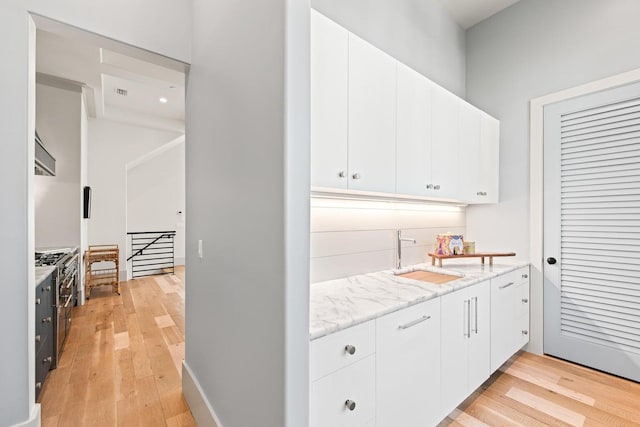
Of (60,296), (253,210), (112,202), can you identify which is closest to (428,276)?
(253,210)

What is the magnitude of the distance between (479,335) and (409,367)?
844mm

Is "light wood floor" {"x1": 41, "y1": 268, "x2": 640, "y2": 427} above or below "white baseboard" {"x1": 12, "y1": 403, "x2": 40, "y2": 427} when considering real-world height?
below

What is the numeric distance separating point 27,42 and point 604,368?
14.1 ft

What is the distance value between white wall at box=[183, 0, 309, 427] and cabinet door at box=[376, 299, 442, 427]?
479 millimetres

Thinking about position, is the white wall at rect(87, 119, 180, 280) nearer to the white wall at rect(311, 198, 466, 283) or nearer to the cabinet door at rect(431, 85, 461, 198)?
the white wall at rect(311, 198, 466, 283)

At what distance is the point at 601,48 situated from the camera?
245 centimetres

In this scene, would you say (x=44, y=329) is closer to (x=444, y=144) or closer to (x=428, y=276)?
(x=428, y=276)

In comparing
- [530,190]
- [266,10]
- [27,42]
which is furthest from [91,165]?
[530,190]

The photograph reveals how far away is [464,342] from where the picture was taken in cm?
189

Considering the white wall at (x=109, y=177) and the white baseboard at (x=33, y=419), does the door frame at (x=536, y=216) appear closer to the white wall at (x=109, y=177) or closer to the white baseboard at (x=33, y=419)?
the white baseboard at (x=33, y=419)

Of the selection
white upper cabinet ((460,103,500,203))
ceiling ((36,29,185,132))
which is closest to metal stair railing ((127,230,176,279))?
ceiling ((36,29,185,132))

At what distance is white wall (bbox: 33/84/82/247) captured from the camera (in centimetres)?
395

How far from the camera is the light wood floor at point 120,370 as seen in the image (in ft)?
6.28

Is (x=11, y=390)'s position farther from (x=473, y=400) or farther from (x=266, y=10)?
(x=473, y=400)
